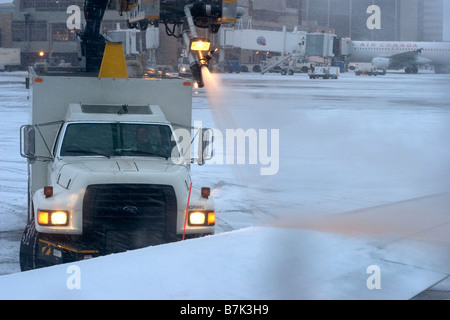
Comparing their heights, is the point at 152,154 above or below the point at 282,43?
below

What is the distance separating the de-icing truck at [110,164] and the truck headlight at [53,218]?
0.01 m

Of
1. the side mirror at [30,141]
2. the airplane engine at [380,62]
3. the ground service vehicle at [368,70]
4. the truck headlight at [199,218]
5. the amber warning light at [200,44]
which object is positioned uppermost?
the airplane engine at [380,62]

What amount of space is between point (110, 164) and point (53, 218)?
38.4 inches

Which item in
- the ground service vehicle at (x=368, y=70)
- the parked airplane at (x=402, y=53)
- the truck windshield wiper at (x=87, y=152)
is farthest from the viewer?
the parked airplane at (x=402, y=53)

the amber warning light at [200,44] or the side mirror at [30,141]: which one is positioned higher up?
the amber warning light at [200,44]

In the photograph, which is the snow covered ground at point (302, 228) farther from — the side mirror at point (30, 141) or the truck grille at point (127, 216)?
the side mirror at point (30, 141)

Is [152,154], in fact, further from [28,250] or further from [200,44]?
[28,250]

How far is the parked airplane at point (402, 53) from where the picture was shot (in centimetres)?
9431

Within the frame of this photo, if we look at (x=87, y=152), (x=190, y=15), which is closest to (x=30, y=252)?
(x=87, y=152)

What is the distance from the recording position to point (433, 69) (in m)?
109

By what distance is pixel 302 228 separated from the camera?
364 inches

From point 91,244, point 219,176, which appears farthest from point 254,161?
point 91,244

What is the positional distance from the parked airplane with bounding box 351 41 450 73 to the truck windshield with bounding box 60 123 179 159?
86302 mm

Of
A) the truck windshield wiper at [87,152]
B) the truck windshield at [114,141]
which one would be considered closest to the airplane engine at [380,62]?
the truck windshield at [114,141]
